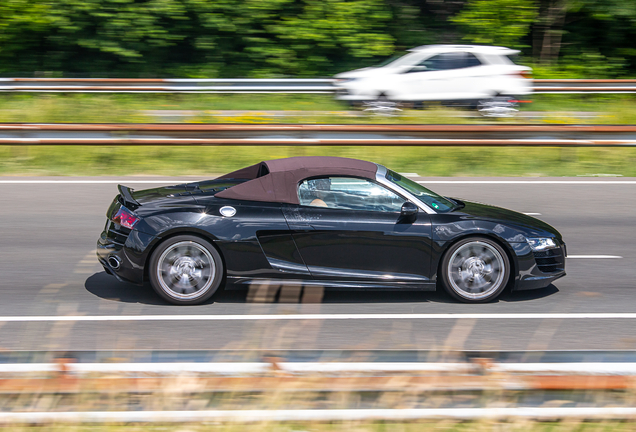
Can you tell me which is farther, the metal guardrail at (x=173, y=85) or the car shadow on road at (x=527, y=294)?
the metal guardrail at (x=173, y=85)

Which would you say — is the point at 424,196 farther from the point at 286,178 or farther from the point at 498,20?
the point at 498,20

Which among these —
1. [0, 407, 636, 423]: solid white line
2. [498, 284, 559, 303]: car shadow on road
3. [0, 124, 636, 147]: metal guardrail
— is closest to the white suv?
[0, 124, 636, 147]: metal guardrail

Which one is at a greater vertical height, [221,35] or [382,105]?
[221,35]

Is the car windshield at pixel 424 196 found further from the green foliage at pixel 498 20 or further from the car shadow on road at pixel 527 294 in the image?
the green foliage at pixel 498 20

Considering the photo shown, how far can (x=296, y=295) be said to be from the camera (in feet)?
20.5

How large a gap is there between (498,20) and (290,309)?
686 inches

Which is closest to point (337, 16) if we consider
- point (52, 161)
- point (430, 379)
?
point (52, 161)

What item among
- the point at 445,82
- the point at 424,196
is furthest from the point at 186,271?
the point at 445,82

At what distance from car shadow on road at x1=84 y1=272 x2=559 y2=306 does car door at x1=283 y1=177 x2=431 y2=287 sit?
0.89 ft

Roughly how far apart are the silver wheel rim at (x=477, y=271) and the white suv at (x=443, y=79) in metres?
9.49

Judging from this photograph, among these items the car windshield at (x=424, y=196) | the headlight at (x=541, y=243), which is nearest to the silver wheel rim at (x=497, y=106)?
the car windshield at (x=424, y=196)

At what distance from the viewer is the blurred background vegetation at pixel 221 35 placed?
67.0 feet

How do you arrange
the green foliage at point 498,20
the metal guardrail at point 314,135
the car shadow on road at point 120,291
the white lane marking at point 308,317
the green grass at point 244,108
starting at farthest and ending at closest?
the green foliage at point 498,20 < the green grass at point 244,108 < the metal guardrail at point 314,135 < the car shadow on road at point 120,291 < the white lane marking at point 308,317

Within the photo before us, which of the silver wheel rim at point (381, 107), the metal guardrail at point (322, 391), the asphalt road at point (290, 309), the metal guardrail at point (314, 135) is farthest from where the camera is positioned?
the silver wheel rim at point (381, 107)
